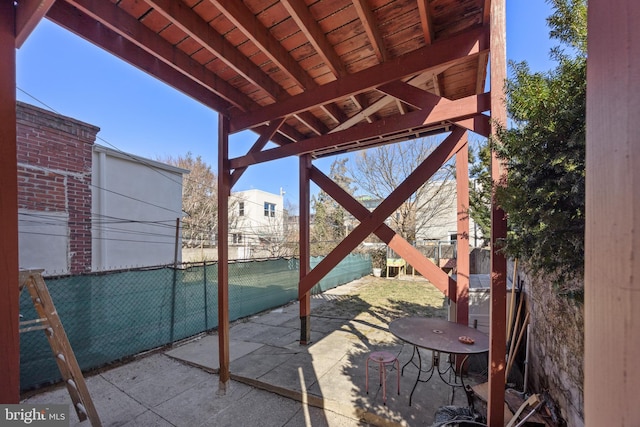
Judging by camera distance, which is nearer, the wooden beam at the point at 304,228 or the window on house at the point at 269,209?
the wooden beam at the point at 304,228

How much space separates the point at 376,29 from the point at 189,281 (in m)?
4.51

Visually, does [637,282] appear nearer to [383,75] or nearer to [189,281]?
[383,75]

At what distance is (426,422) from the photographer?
2455 mm

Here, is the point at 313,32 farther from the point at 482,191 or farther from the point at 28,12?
the point at 482,191

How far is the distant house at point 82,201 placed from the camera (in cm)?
437

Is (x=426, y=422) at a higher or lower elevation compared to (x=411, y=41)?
lower

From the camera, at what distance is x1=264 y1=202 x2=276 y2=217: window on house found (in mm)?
21797

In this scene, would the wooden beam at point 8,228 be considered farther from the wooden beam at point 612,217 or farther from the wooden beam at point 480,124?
the wooden beam at point 480,124

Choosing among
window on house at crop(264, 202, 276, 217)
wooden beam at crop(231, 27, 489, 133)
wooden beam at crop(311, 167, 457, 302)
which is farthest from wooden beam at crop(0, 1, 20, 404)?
window on house at crop(264, 202, 276, 217)

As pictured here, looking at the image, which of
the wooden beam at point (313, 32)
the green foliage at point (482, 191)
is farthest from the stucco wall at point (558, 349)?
the wooden beam at point (313, 32)

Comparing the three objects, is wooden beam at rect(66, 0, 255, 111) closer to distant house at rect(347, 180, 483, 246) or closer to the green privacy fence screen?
the green privacy fence screen

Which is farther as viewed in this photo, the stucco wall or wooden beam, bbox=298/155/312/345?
wooden beam, bbox=298/155/312/345

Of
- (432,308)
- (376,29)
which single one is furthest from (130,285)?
(432,308)

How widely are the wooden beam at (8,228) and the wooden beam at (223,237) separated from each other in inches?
80.6
